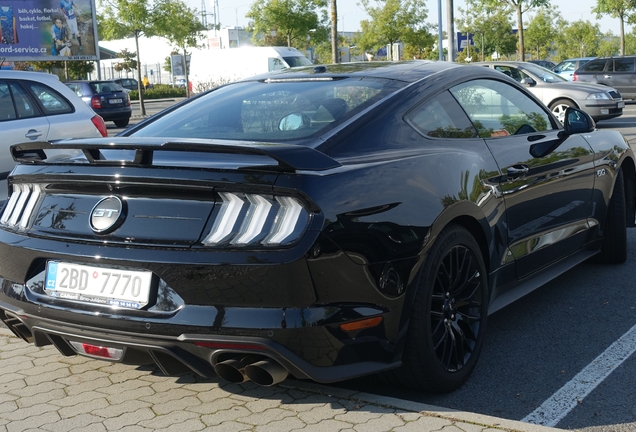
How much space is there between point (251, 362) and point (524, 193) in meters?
1.95

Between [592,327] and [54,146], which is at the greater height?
[54,146]

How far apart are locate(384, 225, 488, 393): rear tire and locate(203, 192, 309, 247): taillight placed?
689 millimetres

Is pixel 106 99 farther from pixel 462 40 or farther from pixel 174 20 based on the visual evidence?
pixel 462 40

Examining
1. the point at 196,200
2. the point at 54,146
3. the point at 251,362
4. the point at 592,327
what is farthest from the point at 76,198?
the point at 592,327

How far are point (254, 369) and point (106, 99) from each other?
24005 millimetres

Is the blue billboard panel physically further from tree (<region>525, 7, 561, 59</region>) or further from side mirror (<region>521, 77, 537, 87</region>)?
tree (<region>525, 7, 561, 59</region>)

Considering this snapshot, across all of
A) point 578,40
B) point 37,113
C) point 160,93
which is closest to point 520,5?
point 160,93

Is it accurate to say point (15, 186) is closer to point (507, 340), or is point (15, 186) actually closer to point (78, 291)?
point (78, 291)

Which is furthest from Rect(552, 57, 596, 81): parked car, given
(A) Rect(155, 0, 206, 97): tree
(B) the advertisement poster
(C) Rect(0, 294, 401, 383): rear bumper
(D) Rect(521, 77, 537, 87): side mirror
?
(C) Rect(0, 294, 401, 383): rear bumper

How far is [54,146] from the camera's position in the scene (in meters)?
3.48

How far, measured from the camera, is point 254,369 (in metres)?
3.07

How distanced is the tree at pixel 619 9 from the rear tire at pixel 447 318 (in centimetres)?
4346

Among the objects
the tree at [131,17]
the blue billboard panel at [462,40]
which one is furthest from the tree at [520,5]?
the tree at [131,17]

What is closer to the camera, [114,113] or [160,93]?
[114,113]
